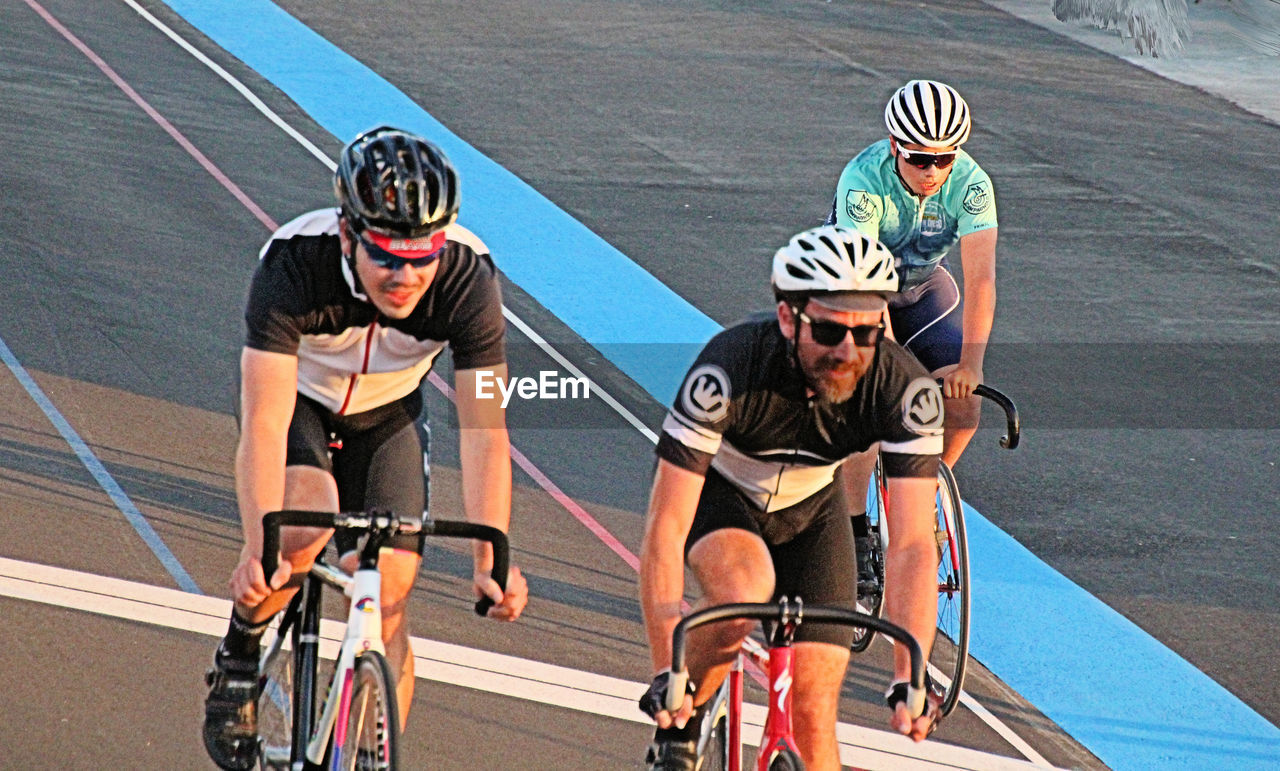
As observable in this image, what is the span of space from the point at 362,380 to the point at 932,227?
7.54ft

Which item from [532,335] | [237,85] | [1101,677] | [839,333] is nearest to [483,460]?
[839,333]

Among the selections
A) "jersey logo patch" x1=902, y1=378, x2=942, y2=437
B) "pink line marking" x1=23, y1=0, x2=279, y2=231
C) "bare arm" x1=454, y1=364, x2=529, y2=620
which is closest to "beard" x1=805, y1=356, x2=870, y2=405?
"jersey logo patch" x1=902, y1=378, x2=942, y2=437

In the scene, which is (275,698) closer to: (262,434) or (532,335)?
(262,434)

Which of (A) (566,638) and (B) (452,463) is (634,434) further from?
(A) (566,638)

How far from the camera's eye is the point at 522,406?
325 inches

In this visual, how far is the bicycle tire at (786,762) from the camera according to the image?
372cm

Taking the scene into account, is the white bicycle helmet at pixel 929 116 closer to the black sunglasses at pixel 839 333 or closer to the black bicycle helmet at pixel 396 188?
the black sunglasses at pixel 839 333

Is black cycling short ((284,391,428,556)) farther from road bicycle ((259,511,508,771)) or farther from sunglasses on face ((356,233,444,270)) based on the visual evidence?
sunglasses on face ((356,233,444,270))

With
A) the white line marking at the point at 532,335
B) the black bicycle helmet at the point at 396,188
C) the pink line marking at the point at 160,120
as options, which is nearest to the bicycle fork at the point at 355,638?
the black bicycle helmet at the point at 396,188

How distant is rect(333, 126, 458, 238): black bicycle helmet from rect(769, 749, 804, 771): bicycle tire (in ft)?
4.88

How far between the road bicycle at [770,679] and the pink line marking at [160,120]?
6576 millimetres

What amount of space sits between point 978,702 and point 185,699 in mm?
2782

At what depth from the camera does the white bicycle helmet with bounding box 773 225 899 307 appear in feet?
12.6

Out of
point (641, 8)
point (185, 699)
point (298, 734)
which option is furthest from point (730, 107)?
point (298, 734)
